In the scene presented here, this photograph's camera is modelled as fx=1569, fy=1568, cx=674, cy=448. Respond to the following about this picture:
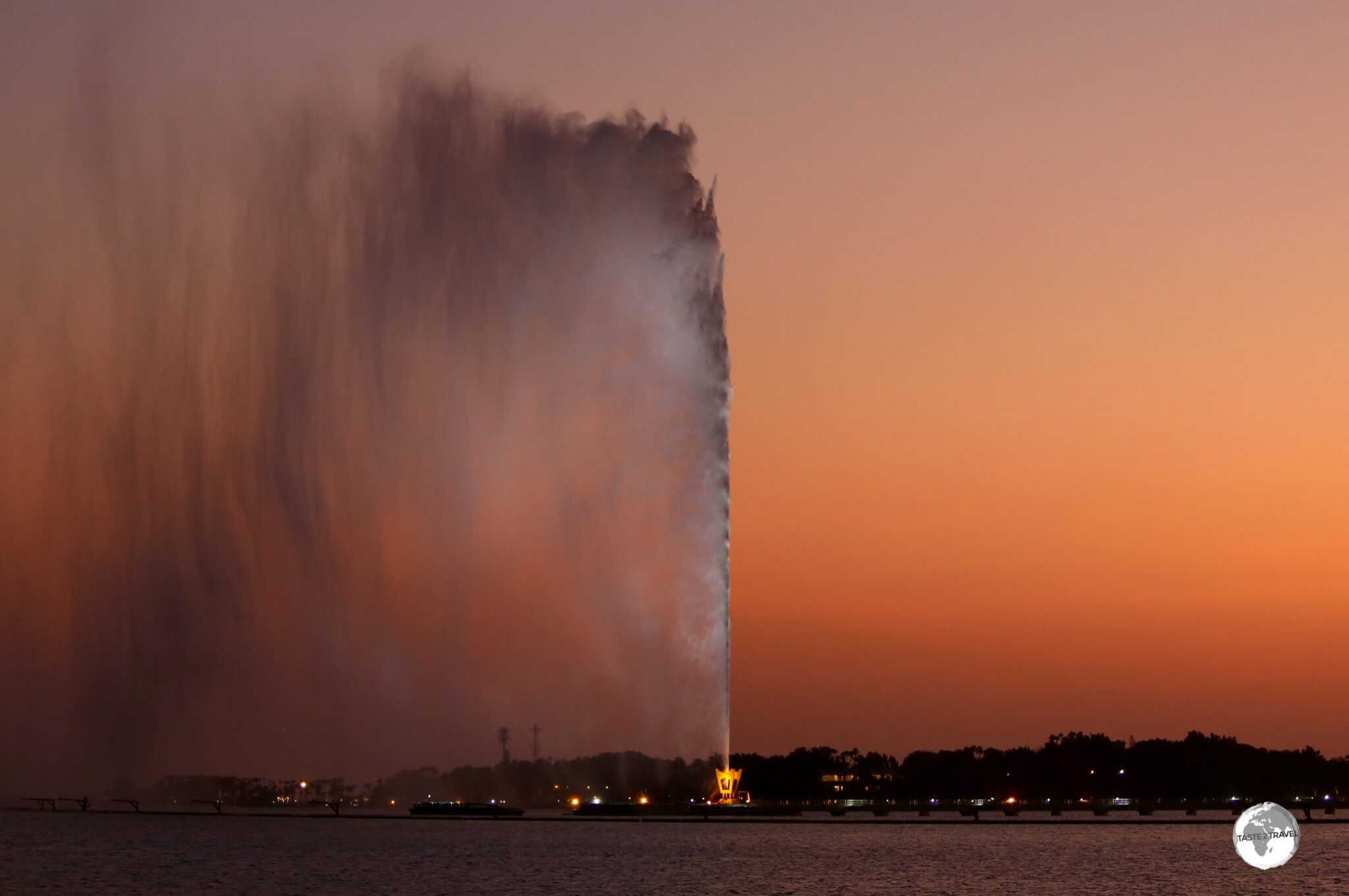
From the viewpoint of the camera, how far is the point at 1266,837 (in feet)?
406

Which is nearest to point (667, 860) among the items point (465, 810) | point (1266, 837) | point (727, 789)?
point (727, 789)

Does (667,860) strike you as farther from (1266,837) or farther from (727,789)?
(1266,837)

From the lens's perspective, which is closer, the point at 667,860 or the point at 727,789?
the point at 667,860

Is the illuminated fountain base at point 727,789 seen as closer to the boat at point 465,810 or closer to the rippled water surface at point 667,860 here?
the rippled water surface at point 667,860

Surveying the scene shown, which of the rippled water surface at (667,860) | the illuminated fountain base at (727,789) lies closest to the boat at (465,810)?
the rippled water surface at (667,860)

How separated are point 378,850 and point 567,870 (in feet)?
98.2

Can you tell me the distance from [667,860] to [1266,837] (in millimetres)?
53237

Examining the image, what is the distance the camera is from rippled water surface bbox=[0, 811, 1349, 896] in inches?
3179

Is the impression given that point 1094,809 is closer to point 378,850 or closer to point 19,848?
point 378,850

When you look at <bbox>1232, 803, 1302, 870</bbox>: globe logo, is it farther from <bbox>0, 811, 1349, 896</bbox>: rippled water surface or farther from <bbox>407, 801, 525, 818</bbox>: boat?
<bbox>407, 801, 525, 818</bbox>: boat

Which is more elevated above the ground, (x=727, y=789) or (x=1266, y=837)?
(x=727, y=789)

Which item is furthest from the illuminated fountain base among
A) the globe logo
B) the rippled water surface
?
the globe logo

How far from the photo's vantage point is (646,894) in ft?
248

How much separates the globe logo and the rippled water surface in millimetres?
1535
